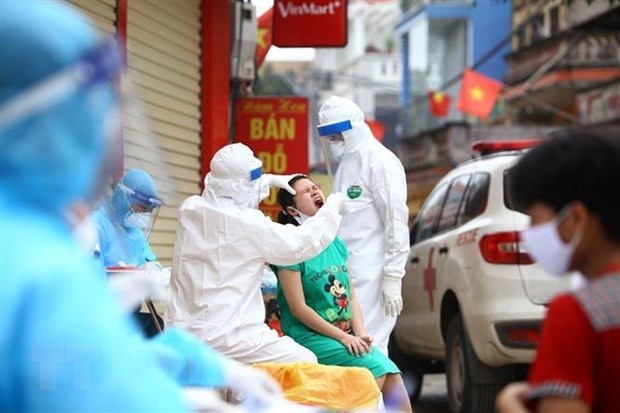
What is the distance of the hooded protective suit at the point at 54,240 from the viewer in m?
1.80

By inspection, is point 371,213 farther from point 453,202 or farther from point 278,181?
point 453,202

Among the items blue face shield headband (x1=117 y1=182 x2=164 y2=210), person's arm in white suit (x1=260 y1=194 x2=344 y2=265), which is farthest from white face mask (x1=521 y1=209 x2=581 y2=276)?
blue face shield headband (x1=117 y1=182 x2=164 y2=210)

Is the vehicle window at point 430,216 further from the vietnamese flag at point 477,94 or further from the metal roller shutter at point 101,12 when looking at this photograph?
the vietnamese flag at point 477,94

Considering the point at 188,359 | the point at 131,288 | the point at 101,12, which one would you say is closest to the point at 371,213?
the point at 101,12

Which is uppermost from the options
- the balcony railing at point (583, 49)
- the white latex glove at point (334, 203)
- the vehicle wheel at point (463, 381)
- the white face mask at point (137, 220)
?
the balcony railing at point (583, 49)

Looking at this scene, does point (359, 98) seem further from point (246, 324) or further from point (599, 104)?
point (246, 324)

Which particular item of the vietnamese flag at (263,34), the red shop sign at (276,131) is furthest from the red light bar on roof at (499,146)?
the vietnamese flag at (263,34)

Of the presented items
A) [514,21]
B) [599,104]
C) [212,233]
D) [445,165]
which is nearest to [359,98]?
[514,21]

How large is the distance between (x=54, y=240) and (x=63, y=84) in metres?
0.22

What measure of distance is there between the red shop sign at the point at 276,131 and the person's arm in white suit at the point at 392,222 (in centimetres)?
446

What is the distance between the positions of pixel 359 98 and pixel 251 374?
80.3m

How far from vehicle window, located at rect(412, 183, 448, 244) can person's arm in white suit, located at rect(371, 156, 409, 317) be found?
272cm

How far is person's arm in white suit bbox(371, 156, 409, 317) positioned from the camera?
24.8 ft

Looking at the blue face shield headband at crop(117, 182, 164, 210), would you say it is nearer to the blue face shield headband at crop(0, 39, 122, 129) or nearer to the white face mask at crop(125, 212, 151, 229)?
the white face mask at crop(125, 212, 151, 229)
